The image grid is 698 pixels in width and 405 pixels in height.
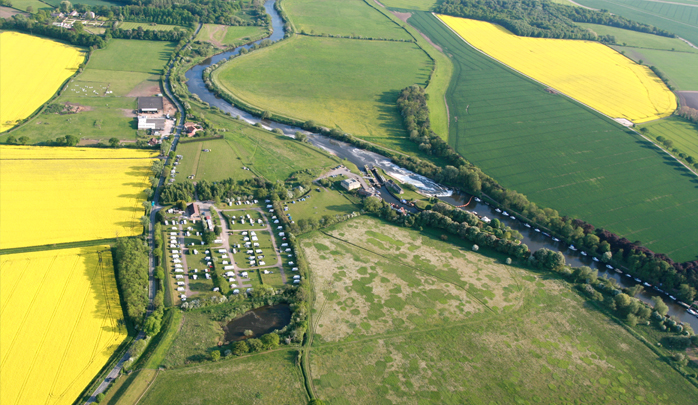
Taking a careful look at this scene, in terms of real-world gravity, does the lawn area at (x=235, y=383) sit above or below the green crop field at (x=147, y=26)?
below

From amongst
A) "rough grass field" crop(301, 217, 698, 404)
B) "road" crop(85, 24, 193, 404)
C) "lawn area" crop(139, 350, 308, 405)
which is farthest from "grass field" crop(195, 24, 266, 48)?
"lawn area" crop(139, 350, 308, 405)

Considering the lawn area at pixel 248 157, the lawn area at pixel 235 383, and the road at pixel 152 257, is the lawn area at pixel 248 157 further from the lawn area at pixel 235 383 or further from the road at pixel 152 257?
the lawn area at pixel 235 383

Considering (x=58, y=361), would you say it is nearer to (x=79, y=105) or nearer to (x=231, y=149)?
(x=231, y=149)

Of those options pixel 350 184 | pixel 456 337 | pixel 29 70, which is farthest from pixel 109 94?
pixel 456 337

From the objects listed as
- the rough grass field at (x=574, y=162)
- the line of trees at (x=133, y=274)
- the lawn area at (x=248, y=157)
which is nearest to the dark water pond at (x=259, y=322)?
the line of trees at (x=133, y=274)

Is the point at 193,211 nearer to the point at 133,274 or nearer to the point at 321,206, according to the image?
the point at 133,274
